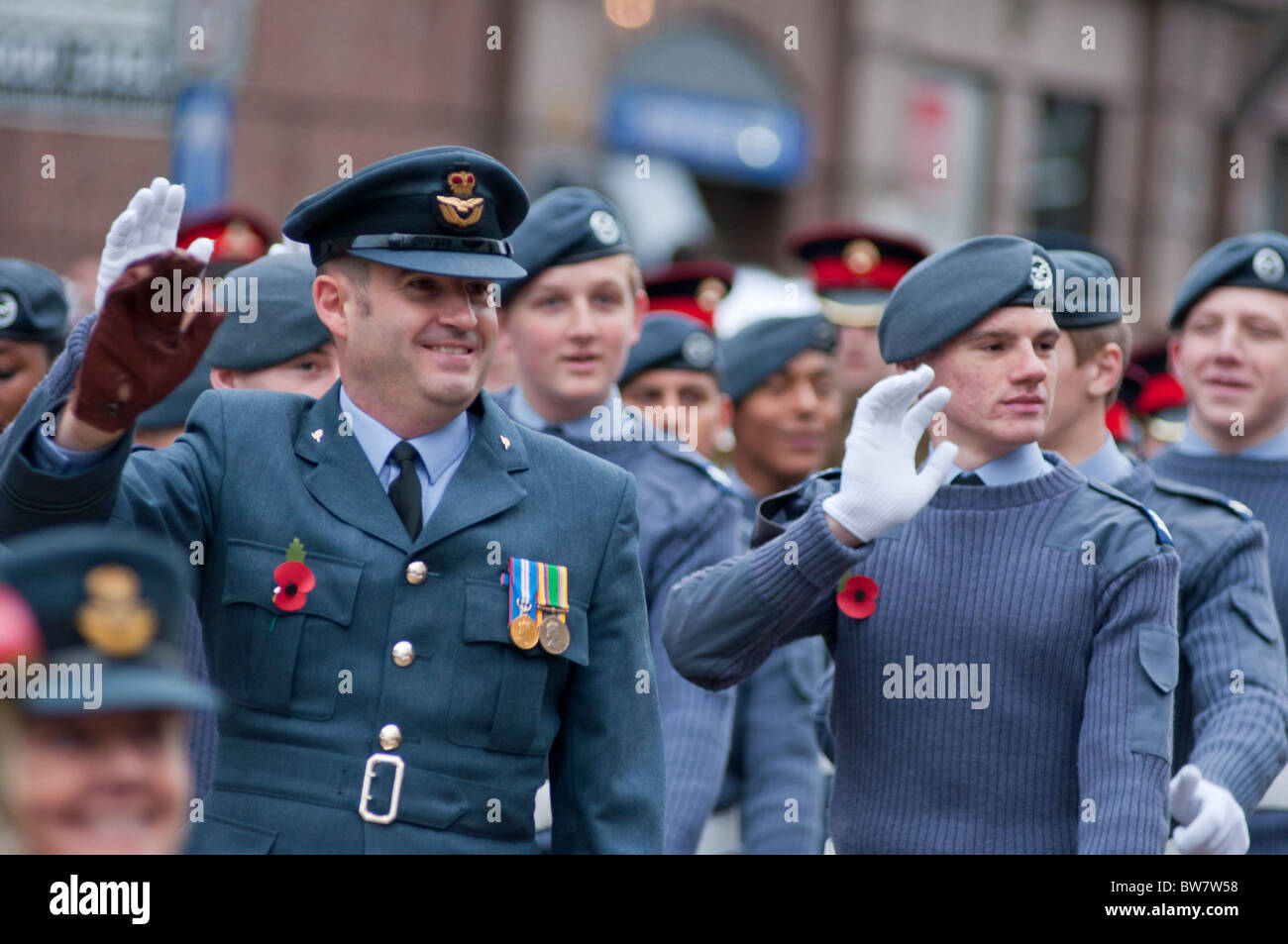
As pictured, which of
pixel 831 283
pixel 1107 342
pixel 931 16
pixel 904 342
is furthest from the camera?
pixel 931 16

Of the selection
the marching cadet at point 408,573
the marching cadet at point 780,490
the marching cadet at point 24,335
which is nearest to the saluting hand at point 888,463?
the marching cadet at point 408,573

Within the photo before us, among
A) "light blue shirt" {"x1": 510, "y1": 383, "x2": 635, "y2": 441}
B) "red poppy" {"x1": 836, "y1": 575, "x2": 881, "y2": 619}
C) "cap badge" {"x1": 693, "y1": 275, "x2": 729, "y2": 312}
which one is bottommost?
"red poppy" {"x1": 836, "y1": 575, "x2": 881, "y2": 619}

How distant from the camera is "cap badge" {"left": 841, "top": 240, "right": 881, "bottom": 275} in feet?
29.1

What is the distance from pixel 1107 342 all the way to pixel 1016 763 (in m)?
1.63

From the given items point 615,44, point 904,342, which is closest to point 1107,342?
point 904,342

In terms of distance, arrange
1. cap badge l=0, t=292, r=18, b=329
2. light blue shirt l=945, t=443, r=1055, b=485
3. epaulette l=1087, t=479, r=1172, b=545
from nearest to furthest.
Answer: epaulette l=1087, t=479, r=1172, b=545 → light blue shirt l=945, t=443, r=1055, b=485 → cap badge l=0, t=292, r=18, b=329

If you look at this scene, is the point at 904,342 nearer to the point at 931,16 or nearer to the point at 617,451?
the point at 617,451

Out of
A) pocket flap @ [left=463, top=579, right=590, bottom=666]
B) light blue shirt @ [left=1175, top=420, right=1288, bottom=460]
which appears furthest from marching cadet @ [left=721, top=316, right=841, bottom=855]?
pocket flap @ [left=463, top=579, right=590, bottom=666]

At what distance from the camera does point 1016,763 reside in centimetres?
399

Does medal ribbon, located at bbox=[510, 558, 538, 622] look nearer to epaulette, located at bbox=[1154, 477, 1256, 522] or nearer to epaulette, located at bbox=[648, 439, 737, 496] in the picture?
epaulette, located at bbox=[648, 439, 737, 496]

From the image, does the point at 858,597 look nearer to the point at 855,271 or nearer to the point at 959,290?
the point at 959,290

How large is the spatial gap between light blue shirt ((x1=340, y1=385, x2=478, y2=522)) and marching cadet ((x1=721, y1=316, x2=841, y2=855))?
2.34m
